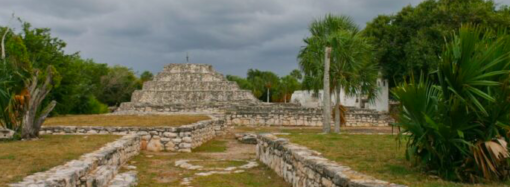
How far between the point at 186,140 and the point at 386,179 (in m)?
9.79

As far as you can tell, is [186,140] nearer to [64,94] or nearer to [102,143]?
[102,143]

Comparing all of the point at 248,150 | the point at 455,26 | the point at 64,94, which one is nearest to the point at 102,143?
the point at 248,150

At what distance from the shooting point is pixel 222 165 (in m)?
11.0

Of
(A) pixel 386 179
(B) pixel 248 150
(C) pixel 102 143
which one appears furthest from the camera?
(B) pixel 248 150

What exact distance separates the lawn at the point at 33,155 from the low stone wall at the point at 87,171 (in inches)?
9.3

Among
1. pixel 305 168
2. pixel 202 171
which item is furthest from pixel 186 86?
pixel 305 168

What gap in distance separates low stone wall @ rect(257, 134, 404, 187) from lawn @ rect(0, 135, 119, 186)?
159 inches

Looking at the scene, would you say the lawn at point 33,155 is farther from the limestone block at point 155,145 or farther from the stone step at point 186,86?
the stone step at point 186,86

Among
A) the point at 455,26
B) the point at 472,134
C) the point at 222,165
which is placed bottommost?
the point at 222,165

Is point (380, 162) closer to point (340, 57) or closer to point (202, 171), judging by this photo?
point (202, 171)

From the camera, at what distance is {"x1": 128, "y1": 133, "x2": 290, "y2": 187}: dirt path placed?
8.82m

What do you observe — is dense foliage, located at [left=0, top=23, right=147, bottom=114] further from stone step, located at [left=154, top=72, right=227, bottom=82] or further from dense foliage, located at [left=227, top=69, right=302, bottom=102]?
dense foliage, located at [left=227, top=69, right=302, bottom=102]

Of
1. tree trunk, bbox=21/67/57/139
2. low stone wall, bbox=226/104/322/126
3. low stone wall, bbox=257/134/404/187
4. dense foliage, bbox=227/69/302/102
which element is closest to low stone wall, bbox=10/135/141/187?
tree trunk, bbox=21/67/57/139

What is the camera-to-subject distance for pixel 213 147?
1606cm
